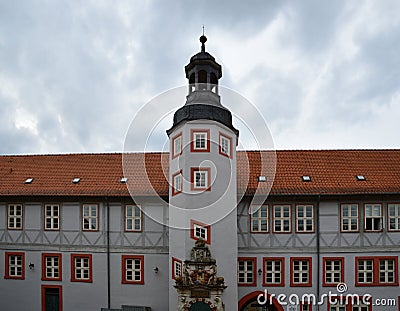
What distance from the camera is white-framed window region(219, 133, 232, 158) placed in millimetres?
15344

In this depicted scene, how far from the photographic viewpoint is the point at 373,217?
54.5ft

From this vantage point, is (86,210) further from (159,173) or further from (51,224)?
(159,173)

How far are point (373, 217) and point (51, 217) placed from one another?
14263 millimetres

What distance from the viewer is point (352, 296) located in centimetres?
1631

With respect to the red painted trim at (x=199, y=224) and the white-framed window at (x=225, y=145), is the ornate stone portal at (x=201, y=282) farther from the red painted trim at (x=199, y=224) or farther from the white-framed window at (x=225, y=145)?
the white-framed window at (x=225, y=145)

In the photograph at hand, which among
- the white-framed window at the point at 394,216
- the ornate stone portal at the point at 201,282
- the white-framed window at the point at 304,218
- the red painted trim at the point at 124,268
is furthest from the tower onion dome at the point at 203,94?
the white-framed window at the point at 394,216

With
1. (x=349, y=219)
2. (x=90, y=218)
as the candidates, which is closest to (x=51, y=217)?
(x=90, y=218)

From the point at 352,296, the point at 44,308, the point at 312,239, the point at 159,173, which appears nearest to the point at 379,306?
the point at 352,296

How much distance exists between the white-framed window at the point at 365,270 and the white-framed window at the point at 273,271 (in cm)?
328

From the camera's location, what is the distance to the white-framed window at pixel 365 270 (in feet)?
54.1

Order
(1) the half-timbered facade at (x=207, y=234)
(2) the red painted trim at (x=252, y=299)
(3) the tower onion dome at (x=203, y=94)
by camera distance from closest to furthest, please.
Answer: (3) the tower onion dome at (x=203, y=94) → (1) the half-timbered facade at (x=207, y=234) → (2) the red painted trim at (x=252, y=299)

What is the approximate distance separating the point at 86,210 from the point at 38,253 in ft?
9.67

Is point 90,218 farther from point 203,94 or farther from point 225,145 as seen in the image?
point 203,94

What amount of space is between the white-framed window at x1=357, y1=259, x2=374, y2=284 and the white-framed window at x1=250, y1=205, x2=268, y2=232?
425cm
